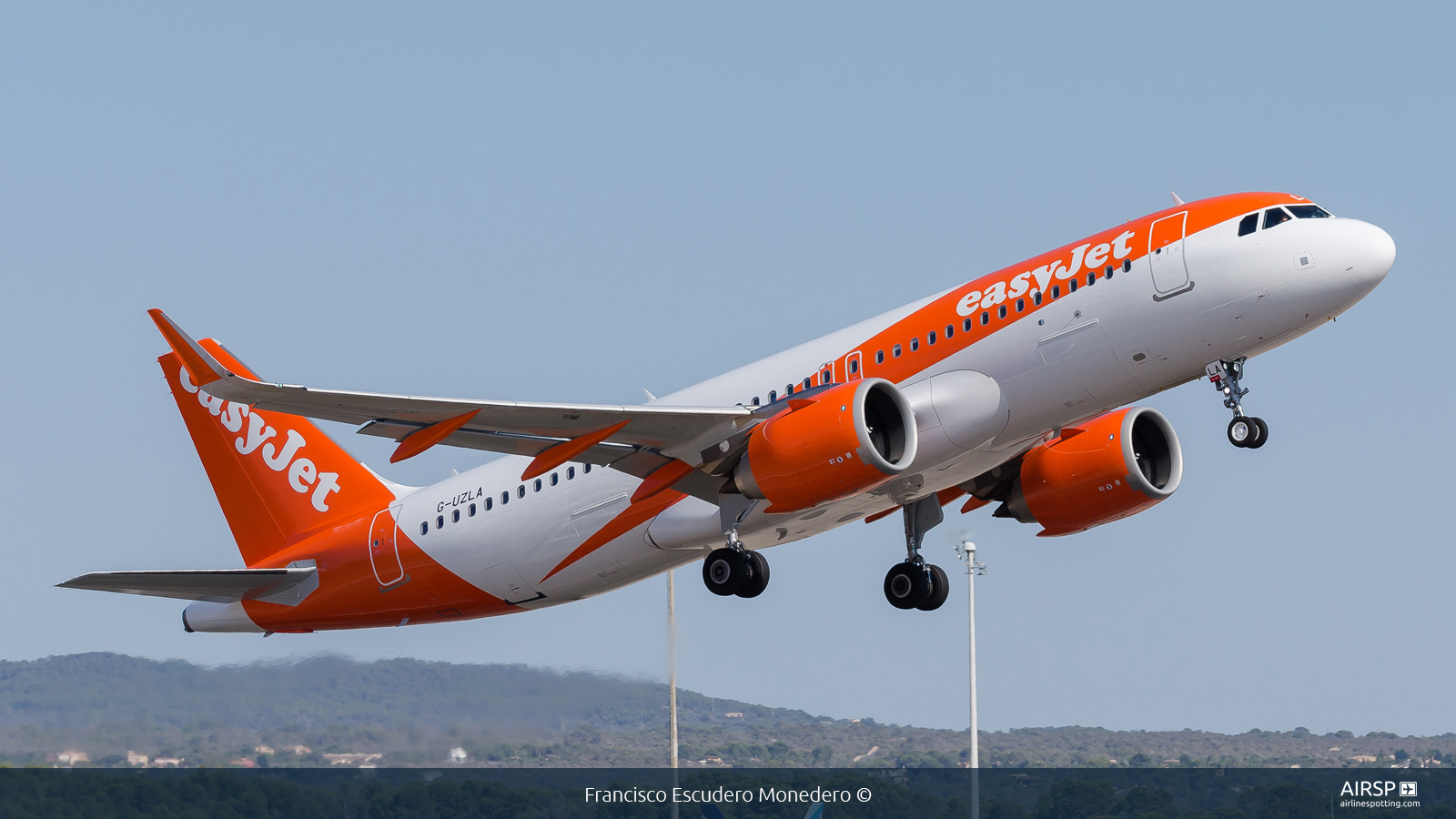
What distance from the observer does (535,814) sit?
3775 centimetres

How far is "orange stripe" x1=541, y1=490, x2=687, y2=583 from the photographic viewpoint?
2798 cm

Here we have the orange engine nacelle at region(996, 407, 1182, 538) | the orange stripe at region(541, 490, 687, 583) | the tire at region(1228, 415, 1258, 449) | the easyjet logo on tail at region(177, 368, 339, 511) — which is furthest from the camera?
the easyjet logo on tail at region(177, 368, 339, 511)

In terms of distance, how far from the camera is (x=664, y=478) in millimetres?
27047

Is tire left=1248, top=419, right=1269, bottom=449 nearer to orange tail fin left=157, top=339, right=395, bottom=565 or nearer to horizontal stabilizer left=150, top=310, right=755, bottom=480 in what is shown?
horizontal stabilizer left=150, top=310, right=755, bottom=480

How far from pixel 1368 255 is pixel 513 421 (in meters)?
12.6

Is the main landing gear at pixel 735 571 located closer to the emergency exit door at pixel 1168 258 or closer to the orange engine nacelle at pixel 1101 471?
the orange engine nacelle at pixel 1101 471

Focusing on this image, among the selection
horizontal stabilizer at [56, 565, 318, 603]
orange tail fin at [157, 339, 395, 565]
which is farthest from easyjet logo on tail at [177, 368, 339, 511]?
horizontal stabilizer at [56, 565, 318, 603]

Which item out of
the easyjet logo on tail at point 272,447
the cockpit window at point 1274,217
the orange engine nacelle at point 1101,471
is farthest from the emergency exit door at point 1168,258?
the easyjet logo on tail at point 272,447

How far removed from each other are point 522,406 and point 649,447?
2.64m

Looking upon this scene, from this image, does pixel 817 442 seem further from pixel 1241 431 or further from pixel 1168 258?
pixel 1241 431

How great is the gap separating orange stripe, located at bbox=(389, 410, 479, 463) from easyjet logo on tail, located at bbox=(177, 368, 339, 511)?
8.54 meters

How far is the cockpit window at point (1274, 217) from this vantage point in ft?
77.9

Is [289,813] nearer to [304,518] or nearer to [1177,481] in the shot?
[304,518]

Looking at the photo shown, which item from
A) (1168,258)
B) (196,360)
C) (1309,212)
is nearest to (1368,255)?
(1309,212)
